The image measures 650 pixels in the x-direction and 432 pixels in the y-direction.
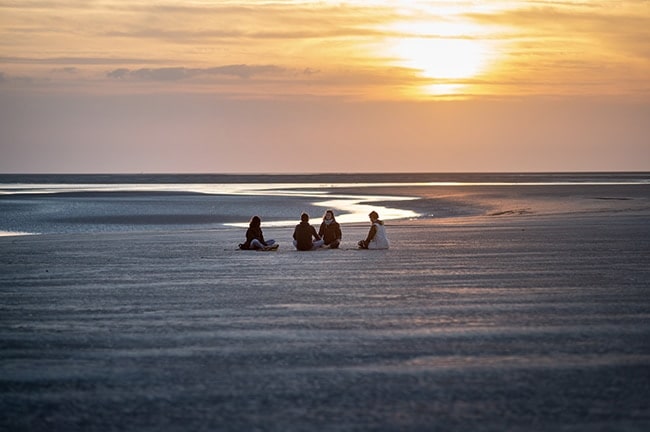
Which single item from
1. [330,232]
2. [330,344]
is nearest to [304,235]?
[330,232]

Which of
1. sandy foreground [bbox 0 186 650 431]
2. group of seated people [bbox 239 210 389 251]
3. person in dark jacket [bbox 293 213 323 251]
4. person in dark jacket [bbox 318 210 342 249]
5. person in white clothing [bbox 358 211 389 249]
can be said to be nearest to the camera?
sandy foreground [bbox 0 186 650 431]

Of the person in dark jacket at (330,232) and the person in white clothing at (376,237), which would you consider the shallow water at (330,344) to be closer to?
the person in white clothing at (376,237)

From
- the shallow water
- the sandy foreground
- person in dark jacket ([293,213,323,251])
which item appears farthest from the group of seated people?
the shallow water

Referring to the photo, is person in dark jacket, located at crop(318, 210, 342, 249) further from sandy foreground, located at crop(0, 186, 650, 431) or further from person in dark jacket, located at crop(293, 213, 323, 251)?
sandy foreground, located at crop(0, 186, 650, 431)

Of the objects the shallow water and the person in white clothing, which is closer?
the shallow water

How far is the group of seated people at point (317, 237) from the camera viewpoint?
27.7 meters

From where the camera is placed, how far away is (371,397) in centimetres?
955

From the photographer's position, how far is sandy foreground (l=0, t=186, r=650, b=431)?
9.03 metres

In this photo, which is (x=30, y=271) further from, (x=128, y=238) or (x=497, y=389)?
(x=497, y=389)

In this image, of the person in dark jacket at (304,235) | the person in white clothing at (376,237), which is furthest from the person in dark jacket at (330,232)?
the person in white clothing at (376,237)

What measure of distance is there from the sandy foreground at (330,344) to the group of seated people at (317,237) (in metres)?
2.41

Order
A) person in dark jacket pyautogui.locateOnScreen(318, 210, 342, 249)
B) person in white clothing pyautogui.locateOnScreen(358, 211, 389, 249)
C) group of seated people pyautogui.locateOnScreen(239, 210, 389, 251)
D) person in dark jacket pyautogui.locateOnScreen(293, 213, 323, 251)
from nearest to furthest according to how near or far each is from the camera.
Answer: person in white clothing pyautogui.locateOnScreen(358, 211, 389, 249)
group of seated people pyautogui.locateOnScreen(239, 210, 389, 251)
person in dark jacket pyautogui.locateOnScreen(293, 213, 323, 251)
person in dark jacket pyautogui.locateOnScreen(318, 210, 342, 249)

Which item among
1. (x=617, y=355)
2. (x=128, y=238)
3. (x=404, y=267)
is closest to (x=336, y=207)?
(x=128, y=238)

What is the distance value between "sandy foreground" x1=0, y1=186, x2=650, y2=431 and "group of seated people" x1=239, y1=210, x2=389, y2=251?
241 centimetres
